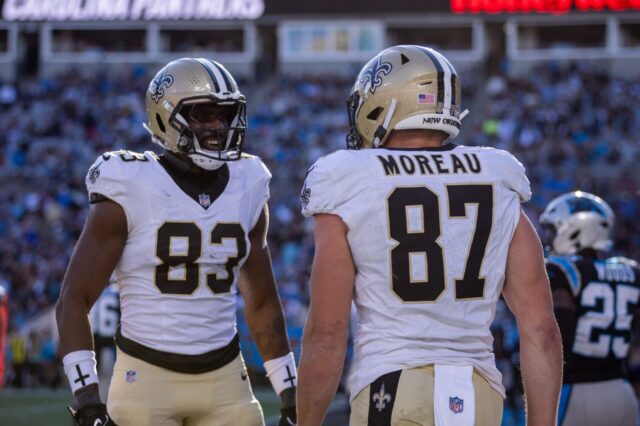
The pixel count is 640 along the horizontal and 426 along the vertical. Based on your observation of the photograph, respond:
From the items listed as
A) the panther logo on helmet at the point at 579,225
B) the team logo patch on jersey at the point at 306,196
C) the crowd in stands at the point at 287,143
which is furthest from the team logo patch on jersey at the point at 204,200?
the crowd in stands at the point at 287,143

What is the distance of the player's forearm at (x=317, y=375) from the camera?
286cm

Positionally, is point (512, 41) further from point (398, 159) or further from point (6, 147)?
point (398, 159)

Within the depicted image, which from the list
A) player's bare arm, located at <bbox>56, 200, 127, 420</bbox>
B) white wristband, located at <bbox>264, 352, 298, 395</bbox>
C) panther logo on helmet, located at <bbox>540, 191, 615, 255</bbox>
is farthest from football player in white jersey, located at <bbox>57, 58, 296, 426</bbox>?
panther logo on helmet, located at <bbox>540, 191, 615, 255</bbox>

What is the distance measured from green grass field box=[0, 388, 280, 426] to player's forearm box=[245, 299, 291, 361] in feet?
17.6

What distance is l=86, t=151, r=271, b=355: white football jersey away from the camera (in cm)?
359

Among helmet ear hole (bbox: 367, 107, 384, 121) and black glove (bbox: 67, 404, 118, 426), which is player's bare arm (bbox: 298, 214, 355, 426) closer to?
helmet ear hole (bbox: 367, 107, 384, 121)

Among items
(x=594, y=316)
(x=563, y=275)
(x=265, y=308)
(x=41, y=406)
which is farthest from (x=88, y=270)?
(x=41, y=406)

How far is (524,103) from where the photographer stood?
2259 cm

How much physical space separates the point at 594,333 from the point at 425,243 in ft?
6.92

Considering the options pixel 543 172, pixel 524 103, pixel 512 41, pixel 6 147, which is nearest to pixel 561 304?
pixel 543 172

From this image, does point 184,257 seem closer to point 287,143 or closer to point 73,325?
point 73,325

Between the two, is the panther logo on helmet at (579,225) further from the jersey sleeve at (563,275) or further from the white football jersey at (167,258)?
the white football jersey at (167,258)

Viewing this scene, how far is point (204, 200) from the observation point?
12.2 ft

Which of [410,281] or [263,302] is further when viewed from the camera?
[263,302]
